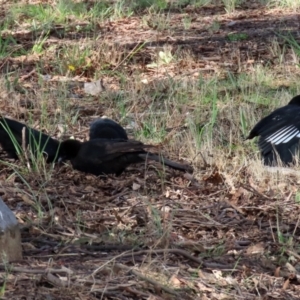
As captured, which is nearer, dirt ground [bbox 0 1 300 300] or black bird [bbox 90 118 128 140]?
dirt ground [bbox 0 1 300 300]

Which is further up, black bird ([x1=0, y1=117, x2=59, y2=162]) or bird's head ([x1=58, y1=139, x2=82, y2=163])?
black bird ([x1=0, y1=117, x2=59, y2=162])

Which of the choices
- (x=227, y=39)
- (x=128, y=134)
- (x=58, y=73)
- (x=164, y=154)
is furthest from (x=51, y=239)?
(x=227, y=39)

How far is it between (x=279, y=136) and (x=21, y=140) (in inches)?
75.7

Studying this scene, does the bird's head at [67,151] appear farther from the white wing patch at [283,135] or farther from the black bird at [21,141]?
the white wing patch at [283,135]

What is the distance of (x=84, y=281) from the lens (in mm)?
4176

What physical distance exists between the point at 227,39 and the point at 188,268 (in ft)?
23.5

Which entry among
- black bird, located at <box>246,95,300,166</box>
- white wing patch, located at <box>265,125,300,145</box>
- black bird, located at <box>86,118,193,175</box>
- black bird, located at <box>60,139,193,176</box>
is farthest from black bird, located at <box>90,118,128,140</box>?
white wing patch, located at <box>265,125,300,145</box>

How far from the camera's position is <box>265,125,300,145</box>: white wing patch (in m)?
6.91

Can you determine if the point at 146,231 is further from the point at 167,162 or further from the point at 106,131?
the point at 106,131

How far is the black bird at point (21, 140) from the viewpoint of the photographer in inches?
261

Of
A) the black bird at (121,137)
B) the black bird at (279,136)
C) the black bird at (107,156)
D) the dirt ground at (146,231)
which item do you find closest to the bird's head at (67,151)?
the black bird at (107,156)

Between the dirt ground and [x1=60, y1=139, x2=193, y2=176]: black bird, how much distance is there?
0.08 meters

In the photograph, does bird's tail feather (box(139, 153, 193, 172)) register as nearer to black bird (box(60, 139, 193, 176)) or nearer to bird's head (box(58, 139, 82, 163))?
black bird (box(60, 139, 193, 176))

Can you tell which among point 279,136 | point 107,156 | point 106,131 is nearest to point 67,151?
point 107,156
